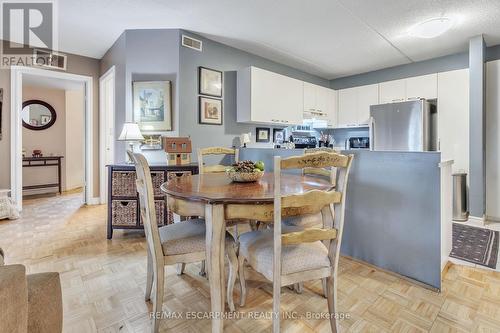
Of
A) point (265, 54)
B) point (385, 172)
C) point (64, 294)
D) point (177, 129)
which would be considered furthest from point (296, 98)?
point (64, 294)

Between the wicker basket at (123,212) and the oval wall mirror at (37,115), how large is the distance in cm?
407

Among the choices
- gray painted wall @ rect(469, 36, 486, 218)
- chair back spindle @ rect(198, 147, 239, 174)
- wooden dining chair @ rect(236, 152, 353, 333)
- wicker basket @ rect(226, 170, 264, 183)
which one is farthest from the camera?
gray painted wall @ rect(469, 36, 486, 218)

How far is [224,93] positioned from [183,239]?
8.51 ft

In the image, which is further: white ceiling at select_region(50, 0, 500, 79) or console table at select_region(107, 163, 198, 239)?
console table at select_region(107, 163, 198, 239)

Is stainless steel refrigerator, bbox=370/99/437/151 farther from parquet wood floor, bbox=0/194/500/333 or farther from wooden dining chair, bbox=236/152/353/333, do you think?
wooden dining chair, bbox=236/152/353/333

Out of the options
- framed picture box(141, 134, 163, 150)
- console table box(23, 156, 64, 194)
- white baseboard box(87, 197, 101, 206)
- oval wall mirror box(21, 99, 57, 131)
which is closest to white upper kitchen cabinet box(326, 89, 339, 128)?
framed picture box(141, 134, 163, 150)

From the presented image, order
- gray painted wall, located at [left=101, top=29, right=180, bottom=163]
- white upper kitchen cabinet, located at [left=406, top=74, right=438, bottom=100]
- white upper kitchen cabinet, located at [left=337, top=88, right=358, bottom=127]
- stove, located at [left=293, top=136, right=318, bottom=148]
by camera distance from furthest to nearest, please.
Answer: white upper kitchen cabinet, located at [left=337, top=88, right=358, bottom=127], stove, located at [left=293, top=136, right=318, bottom=148], white upper kitchen cabinet, located at [left=406, top=74, right=438, bottom=100], gray painted wall, located at [left=101, top=29, right=180, bottom=163]

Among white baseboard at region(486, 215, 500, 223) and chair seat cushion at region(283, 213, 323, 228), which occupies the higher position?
chair seat cushion at region(283, 213, 323, 228)

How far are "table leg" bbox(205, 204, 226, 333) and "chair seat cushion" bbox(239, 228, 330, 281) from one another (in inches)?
7.2

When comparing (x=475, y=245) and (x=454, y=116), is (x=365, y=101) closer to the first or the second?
(x=454, y=116)

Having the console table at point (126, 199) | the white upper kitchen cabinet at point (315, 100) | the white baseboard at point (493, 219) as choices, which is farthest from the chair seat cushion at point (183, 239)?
the white baseboard at point (493, 219)

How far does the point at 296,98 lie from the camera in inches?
166

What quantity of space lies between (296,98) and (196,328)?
11.7 feet

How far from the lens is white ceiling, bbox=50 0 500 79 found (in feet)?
8.56
